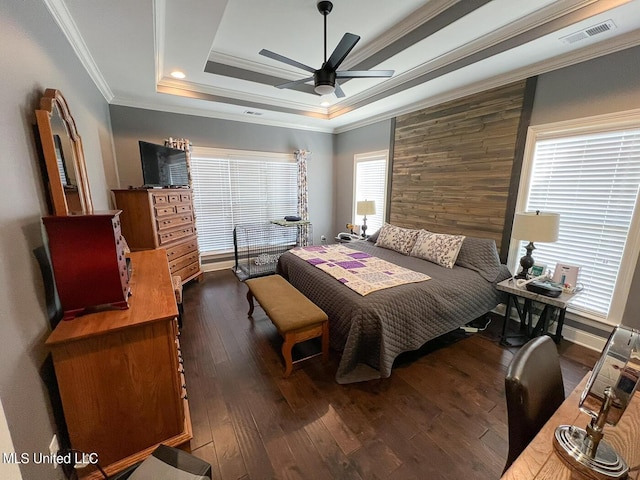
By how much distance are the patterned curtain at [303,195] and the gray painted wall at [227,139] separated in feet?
0.58

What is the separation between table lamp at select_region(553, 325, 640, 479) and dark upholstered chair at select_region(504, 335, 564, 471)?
4.9 inches

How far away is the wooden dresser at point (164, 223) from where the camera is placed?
297 centimetres

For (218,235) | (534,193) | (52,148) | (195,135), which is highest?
(195,135)

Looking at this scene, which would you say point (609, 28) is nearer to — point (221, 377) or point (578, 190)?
point (578, 190)

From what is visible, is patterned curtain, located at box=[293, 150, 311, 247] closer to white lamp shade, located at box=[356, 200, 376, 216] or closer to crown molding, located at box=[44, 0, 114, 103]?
white lamp shade, located at box=[356, 200, 376, 216]

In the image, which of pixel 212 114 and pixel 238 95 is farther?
pixel 212 114

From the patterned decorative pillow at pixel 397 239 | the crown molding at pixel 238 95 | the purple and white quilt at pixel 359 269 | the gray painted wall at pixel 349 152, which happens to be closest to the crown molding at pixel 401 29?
the crown molding at pixel 238 95

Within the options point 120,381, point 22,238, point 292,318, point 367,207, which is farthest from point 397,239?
point 22,238

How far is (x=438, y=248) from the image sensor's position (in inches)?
122

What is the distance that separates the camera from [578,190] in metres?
2.44

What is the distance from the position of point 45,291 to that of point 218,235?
136 inches

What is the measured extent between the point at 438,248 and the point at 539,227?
98 centimetres

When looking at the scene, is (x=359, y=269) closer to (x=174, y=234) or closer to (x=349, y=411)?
(x=349, y=411)

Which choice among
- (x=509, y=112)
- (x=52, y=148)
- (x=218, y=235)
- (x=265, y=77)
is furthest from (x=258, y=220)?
(x=509, y=112)
